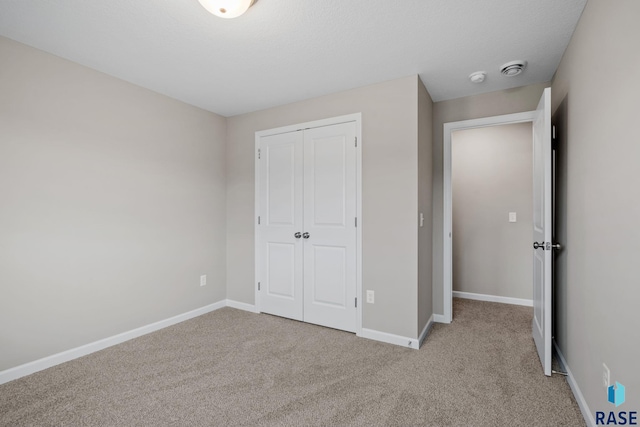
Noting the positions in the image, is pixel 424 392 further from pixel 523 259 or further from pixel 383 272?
pixel 523 259

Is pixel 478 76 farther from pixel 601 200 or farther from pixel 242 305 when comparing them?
pixel 242 305

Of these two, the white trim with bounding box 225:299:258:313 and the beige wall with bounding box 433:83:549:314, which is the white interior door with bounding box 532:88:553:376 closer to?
the beige wall with bounding box 433:83:549:314

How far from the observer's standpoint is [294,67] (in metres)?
2.55

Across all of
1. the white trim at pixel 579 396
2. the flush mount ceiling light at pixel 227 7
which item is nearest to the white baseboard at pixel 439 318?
the white trim at pixel 579 396

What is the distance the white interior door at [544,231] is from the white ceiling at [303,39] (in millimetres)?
503

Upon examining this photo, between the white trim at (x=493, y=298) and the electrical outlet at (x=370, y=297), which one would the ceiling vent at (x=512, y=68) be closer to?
the electrical outlet at (x=370, y=297)

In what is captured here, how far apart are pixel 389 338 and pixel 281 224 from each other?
162cm

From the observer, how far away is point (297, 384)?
209cm

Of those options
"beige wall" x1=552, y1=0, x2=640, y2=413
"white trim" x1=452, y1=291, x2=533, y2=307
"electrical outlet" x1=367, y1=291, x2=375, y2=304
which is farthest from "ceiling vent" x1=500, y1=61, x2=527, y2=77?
"white trim" x1=452, y1=291, x2=533, y2=307

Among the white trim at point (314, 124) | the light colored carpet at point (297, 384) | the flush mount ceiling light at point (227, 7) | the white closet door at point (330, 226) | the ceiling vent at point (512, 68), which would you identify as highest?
the ceiling vent at point (512, 68)

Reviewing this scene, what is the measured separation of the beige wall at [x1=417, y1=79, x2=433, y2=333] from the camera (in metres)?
2.75

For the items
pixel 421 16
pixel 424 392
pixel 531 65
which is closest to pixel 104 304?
pixel 424 392

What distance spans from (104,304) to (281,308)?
5.48 ft

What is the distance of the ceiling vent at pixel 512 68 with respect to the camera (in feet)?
7.97
